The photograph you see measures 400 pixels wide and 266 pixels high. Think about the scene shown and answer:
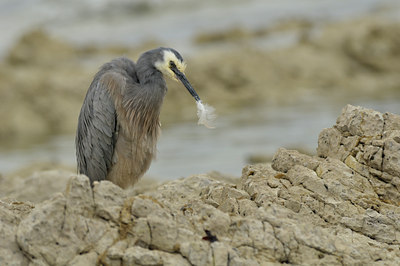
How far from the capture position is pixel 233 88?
20.6m

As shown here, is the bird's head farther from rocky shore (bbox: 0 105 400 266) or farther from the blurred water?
the blurred water

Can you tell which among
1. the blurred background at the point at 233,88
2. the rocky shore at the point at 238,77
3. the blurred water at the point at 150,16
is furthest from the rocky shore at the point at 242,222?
the blurred water at the point at 150,16

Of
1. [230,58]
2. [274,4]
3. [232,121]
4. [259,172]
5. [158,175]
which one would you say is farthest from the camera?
[274,4]

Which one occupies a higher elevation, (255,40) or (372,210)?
(255,40)

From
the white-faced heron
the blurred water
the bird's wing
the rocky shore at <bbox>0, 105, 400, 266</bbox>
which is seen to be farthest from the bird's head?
the blurred water

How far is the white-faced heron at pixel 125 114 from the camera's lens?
6934 mm

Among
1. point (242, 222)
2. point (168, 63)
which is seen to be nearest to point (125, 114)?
point (168, 63)

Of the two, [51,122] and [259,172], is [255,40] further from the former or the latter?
[259,172]

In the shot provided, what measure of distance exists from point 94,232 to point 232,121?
13.5 metres

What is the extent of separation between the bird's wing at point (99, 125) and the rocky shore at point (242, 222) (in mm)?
1955

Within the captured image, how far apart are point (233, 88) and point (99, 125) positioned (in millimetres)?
13828

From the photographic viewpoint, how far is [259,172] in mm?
5469

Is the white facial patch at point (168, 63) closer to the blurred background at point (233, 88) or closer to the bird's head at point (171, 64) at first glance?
the bird's head at point (171, 64)

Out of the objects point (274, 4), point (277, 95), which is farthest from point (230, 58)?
point (274, 4)
